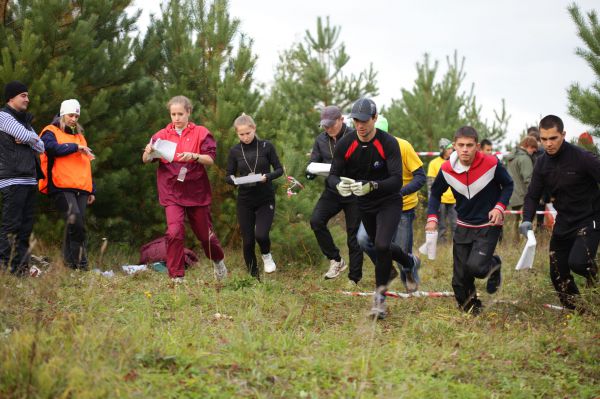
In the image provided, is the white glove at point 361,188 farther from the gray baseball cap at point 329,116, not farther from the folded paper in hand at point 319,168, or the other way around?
the gray baseball cap at point 329,116

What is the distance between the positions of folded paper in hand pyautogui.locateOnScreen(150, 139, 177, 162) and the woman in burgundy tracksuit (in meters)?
0.05

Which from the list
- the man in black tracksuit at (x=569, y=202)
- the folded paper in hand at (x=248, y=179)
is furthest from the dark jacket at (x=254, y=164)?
the man in black tracksuit at (x=569, y=202)

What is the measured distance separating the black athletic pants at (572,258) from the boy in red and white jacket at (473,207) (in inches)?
23.5

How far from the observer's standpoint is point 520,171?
1239 cm

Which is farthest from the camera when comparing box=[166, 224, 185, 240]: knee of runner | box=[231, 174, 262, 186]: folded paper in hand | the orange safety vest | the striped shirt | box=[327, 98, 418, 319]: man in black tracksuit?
the orange safety vest

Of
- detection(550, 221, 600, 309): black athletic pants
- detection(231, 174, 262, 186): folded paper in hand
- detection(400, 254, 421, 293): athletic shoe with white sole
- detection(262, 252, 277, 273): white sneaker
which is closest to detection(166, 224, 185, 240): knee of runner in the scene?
detection(231, 174, 262, 186): folded paper in hand

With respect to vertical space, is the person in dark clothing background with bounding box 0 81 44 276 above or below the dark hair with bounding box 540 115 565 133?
below

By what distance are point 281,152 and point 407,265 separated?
3194mm

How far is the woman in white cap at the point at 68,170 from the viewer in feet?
26.0

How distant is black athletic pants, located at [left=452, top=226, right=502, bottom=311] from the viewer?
21.0 feet

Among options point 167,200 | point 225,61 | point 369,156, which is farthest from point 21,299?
point 225,61

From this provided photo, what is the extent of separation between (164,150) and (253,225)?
1.44 metres

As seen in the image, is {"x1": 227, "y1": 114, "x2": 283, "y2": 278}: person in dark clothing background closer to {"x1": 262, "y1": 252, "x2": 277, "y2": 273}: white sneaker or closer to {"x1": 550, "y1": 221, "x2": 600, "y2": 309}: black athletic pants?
{"x1": 262, "y1": 252, "x2": 277, "y2": 273}: white sneaker

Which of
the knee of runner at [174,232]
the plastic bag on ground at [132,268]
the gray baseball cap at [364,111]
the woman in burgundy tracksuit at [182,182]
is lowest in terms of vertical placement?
the plastic bag on ground at [132,268]
